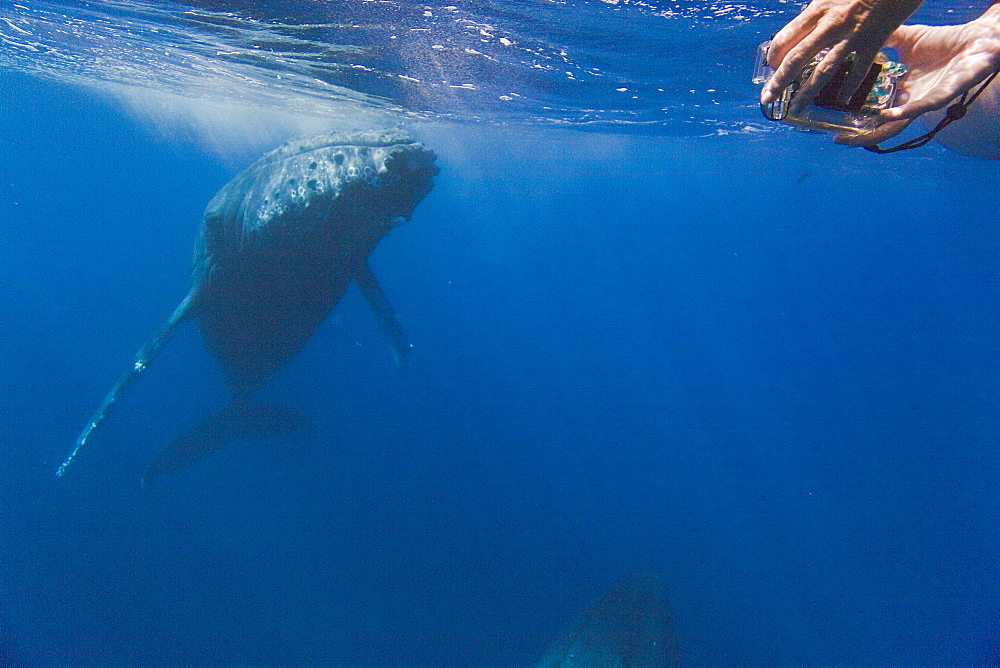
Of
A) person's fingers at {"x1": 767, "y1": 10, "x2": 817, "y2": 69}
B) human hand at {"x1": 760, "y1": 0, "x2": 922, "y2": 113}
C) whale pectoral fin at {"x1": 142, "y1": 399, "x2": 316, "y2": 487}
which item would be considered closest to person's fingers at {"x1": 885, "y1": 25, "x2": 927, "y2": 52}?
person's fingers at {"x1": 767, "y1": 10, "x2": 817, "y2": 69}

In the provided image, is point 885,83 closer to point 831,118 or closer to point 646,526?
point 831,118

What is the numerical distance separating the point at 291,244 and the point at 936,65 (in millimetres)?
7724

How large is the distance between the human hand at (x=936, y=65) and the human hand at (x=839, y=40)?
31 centimetres

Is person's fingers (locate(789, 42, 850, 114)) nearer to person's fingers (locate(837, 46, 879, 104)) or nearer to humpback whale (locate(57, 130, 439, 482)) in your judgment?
person's fingers (locate(837, 46, 879, 104))

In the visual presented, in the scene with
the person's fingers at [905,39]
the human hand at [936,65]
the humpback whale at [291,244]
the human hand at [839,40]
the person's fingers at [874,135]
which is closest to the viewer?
the human hand at [839,40]

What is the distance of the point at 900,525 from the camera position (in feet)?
85.1

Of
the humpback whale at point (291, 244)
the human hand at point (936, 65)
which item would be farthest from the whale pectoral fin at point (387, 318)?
the human hand at point (936, 65)

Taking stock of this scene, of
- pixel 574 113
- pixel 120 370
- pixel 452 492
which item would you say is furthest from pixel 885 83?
pixel 120 370

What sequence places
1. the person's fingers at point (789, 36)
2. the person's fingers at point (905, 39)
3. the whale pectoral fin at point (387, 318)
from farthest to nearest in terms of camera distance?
the whale pectoral fin at point (387, 318)
the person's fingers at point (905, 39)
the person's fingers at point (789, 36)

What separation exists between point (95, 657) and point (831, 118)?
17.2m

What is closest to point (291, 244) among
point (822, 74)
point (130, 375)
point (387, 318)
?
point (387, 318)

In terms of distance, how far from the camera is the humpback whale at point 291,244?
7566 millimetres

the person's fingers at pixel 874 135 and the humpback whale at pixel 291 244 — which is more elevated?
the person's fingers at pixel 874 135

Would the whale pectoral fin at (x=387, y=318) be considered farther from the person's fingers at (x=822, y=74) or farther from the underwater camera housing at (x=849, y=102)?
the person's fingers at (x=822, y=74)
